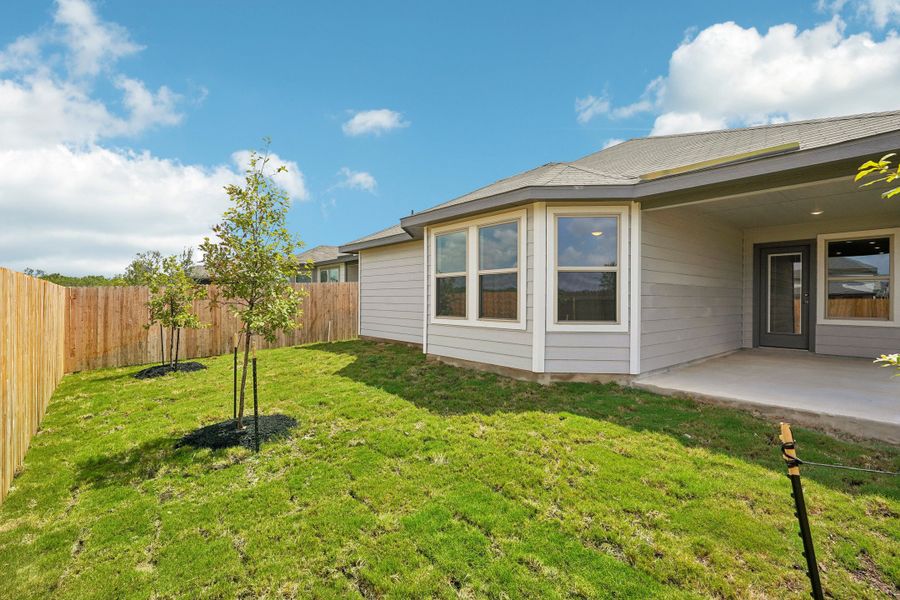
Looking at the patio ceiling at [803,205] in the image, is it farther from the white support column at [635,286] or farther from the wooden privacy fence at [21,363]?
the wooden privacy fence at [21,363]

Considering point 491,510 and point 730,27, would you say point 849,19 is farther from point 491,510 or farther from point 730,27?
point 491,510

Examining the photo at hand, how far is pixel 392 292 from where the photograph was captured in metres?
9.71

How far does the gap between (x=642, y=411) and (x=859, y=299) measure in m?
6.08

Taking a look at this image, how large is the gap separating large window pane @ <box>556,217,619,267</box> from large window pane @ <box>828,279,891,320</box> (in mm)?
5281

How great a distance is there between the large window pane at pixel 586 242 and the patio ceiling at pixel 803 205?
952 mm

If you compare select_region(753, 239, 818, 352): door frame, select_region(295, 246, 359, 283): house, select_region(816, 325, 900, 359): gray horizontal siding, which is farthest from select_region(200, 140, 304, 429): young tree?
select_region(816, 325, 900, 359): gray horizontal siding

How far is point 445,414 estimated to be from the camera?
14.7 feet

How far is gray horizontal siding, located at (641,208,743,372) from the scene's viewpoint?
19.0 feet

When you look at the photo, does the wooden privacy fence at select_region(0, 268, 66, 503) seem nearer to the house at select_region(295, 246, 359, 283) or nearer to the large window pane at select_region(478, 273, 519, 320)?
the large window pane at select_region(478, 273, 519, 320)

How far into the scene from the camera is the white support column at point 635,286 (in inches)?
217

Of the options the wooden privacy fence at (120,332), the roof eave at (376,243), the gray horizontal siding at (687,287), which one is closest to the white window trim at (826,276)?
the gray horizontal siding at (687,287)

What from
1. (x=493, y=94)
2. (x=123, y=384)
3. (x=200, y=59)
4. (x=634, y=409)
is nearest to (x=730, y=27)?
(x=493, y=94)

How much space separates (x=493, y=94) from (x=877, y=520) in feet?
41.4

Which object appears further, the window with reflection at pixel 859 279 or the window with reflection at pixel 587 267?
the window with reflection at pixel 859 279
